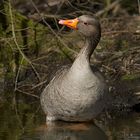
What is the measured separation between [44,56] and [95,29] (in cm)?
280

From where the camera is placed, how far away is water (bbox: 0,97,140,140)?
8.72 meters

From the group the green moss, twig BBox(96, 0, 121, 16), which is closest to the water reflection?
the green moss

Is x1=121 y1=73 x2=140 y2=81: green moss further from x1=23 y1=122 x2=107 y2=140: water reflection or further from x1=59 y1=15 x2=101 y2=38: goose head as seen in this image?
x1=59 y1=15 x2=101 y2=38: goose head

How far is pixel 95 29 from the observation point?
30.1ft

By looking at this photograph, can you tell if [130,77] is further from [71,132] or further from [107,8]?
[107,8]

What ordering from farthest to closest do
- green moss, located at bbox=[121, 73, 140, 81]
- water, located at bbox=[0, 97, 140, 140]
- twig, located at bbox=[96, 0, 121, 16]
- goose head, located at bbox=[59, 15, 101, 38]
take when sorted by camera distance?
twig, located at bbox=[96, 0, 121, 16] → green moss, located at bbox=[121, 73, 140, 81] → goose head, located at bbox=[59, 15, 101, 38] → water, located at bbox=[0, 97, 140, 140]

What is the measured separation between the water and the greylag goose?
0.69ft

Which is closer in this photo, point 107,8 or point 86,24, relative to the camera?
point 86,24

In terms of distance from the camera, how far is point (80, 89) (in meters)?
8.80

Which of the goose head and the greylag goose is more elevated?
the goose head

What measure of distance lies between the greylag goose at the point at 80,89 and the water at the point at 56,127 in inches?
8.2

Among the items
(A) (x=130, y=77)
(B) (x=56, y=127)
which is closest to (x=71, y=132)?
(B) (x=56, y=127)

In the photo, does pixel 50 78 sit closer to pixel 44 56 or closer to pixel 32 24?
pixel 44 56

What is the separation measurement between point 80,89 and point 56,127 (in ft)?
3.13
